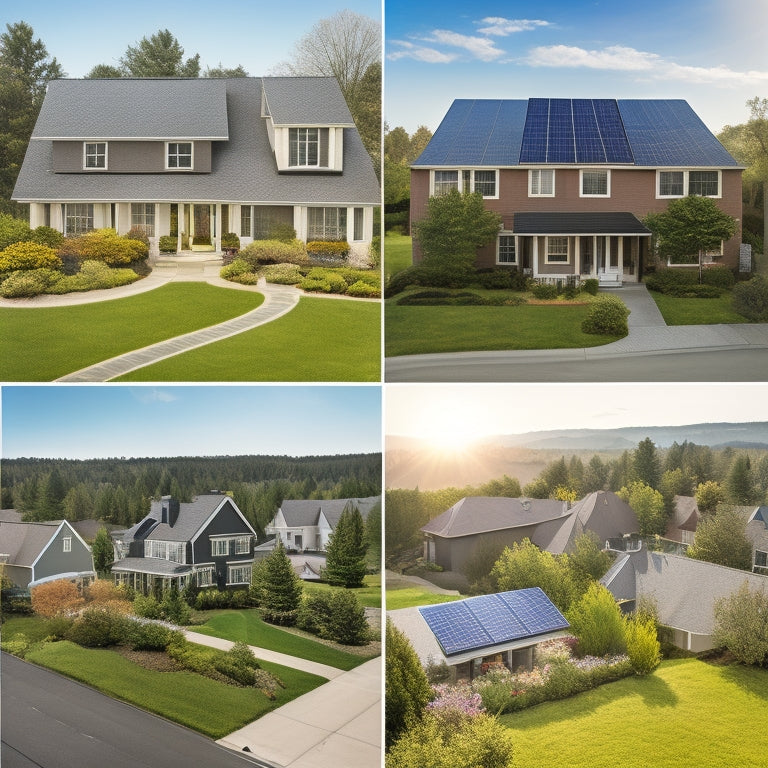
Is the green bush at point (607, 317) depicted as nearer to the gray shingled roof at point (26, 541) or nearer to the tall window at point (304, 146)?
the tall window at point (304, 146)

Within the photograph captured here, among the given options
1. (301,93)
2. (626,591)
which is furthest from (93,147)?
(626,591)

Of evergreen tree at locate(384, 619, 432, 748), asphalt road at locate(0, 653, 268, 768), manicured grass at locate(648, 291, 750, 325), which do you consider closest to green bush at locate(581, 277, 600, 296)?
manicured grass at locate(648, 291, 750, 325)

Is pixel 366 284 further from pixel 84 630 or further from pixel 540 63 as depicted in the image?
pixel 84 630

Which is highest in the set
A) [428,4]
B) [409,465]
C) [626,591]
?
[428,4]

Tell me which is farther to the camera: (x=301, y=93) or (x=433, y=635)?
(x=301, y=93)

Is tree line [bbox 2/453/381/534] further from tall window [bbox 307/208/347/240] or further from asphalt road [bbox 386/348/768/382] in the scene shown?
tall window [bbox 307/208/347/240]

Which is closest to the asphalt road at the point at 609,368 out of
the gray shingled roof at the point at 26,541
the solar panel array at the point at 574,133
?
the solar panel array at the point at 574,133

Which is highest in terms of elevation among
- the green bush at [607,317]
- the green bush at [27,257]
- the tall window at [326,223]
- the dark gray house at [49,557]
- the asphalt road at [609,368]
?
the tall window at [326,223]
